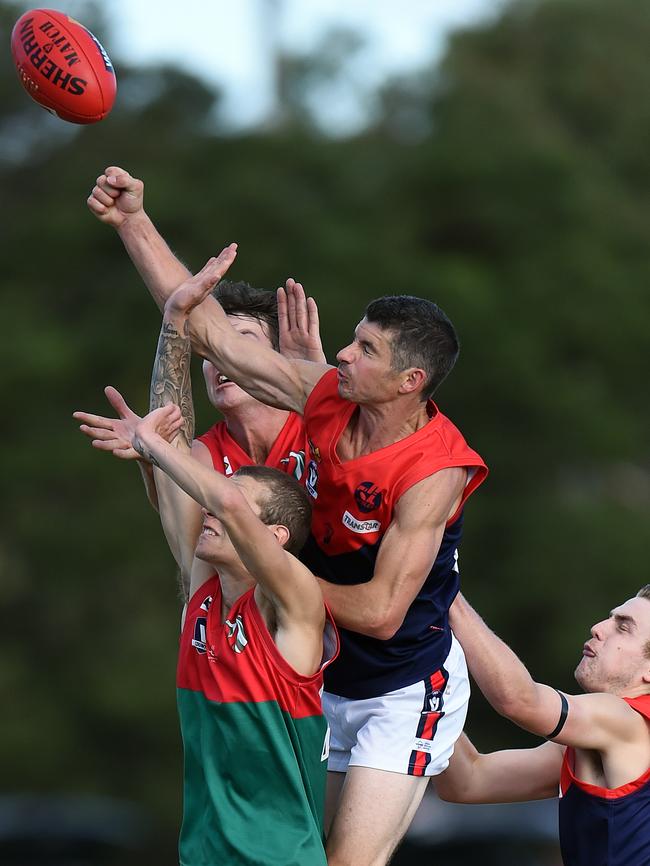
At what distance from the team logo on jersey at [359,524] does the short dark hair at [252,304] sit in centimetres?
107

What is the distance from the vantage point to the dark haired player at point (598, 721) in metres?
5.14

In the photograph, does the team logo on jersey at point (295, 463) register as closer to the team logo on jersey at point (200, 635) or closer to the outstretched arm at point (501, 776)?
the team logo on jersey at point (200, 635)

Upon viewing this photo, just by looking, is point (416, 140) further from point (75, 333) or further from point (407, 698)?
point (407, 698)

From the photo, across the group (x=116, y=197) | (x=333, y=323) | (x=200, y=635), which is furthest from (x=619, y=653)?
(x=333, y=323)

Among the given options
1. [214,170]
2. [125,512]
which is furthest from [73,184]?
[125,512]

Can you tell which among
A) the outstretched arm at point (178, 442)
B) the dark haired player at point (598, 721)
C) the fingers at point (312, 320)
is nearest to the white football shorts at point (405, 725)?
the dark haired player at point (598, 721)

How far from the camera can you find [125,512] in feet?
61.0

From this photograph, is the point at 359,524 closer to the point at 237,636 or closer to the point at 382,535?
the point at 382,535

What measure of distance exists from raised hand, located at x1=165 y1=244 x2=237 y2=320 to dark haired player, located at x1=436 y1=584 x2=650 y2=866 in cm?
148

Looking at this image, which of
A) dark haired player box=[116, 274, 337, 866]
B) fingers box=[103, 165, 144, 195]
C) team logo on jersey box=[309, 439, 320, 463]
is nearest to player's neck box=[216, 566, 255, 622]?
dark haired player box=[116, 274, 337, 866]

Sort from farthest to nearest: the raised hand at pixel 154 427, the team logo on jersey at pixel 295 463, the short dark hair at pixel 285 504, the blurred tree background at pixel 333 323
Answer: the blurred tree background at pixel 333 323
the team logo on jersey at pixel 295 463
the short dark hair at pixel 285 504
the raised hand at pixel 154 427

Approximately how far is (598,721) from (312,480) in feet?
4.25

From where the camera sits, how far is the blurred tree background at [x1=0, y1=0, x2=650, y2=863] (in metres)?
18.1

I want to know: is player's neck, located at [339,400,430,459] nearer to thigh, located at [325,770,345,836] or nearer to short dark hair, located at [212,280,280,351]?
short dark hair, located at [212,280,280,351]
